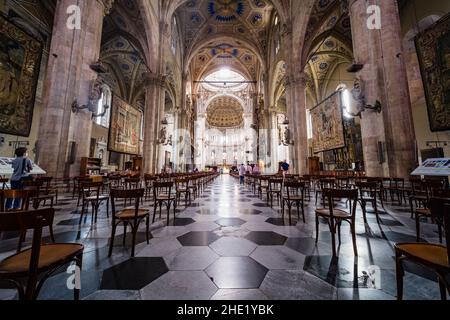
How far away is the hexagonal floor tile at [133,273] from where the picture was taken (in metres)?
1.44

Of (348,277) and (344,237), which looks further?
(344,237)

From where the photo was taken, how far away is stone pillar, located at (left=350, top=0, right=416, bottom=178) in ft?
17.1

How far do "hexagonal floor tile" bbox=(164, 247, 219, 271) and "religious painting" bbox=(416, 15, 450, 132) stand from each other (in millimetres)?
7736

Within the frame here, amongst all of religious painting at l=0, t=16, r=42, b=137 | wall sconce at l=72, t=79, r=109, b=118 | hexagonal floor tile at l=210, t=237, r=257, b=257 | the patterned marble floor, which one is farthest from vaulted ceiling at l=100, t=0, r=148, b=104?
hexagonal floor tile at l=210, t=237, r=257, b=257

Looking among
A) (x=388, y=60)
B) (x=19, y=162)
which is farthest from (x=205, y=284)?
(x=388, y=60)

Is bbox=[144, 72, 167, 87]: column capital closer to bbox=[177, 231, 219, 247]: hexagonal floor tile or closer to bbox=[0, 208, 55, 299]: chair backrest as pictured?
bbox=[177, 231, 219, 247]: hexagonal floor tile

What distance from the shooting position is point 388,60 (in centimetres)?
545

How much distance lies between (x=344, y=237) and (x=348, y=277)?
118 centimetres

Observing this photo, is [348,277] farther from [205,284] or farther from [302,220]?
[302,220]

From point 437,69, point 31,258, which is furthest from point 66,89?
point 437,69

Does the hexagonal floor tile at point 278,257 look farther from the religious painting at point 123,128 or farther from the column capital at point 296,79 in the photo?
the religious painting at point 123,128

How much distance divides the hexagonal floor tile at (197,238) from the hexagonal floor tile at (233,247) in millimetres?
121

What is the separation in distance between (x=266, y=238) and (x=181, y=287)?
1.44m

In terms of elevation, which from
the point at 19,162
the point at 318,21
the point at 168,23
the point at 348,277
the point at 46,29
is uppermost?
the point at 168,23
